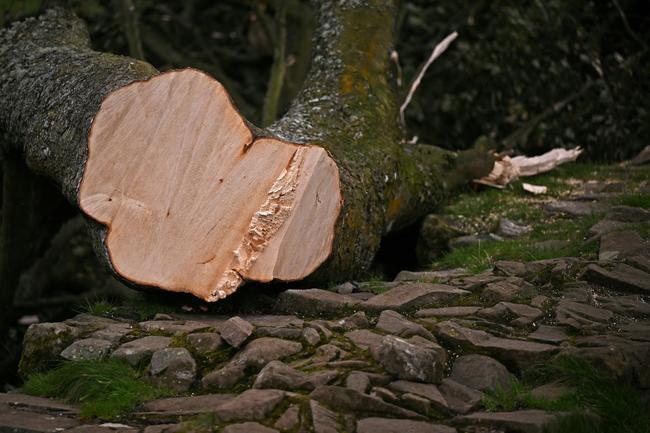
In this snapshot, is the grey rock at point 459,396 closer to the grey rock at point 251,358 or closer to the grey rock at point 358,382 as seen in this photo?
the grey rock at point 358,382

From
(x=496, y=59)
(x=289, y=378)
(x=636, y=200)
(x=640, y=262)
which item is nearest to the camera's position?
(x=289, y=378)

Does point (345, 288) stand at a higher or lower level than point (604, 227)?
lower

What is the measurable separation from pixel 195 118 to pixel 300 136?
34.2 inches

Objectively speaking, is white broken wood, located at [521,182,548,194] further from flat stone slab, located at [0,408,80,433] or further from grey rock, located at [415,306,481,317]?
flat stone slab, located at [0,408,80,433]

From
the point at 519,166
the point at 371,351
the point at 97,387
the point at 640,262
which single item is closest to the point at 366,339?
the point at 371,351

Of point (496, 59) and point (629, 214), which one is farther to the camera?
point (496, 59)

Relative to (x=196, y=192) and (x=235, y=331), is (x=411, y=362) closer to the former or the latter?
(x=235, y=331)

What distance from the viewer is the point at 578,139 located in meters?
9.23

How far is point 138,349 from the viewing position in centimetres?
377

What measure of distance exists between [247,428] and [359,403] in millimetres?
419

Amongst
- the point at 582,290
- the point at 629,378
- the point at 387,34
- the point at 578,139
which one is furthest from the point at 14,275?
the point at 578,139

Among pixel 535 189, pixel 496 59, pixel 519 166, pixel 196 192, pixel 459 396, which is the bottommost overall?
pixel 459 396

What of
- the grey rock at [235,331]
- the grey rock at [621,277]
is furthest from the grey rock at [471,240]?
the grey rock at [235,331]

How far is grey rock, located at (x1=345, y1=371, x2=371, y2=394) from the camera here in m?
3.31
